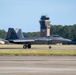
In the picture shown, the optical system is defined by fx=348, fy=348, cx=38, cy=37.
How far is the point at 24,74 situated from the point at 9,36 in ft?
197

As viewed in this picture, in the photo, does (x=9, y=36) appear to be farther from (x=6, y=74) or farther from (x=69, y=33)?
(x=69, y=33)

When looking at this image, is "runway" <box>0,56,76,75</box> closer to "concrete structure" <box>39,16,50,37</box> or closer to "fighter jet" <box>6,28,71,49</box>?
"fighter jet" <box>6,28,71,49</box>

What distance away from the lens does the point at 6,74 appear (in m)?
14.0

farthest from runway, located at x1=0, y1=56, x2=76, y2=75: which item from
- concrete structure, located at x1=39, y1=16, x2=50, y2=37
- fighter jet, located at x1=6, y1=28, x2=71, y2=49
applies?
concrete structure, located at x1=39, y1=16, x2=50, y2=37

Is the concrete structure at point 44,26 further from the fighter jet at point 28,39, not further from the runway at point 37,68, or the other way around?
the runway at point 37,68

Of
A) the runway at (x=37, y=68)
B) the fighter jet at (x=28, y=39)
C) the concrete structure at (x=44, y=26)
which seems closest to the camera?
the runway at (x=37, y=68)

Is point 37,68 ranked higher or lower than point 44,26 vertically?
lower

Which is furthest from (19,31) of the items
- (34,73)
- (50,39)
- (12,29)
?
(34,73)

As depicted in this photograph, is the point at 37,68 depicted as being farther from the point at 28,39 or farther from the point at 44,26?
the point at 44,26

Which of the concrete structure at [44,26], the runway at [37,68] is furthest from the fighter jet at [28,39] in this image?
the concrete structure at [44,26]

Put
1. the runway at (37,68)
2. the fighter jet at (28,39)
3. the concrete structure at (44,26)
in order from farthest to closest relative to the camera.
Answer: the concrete structure at (44,26), the fighter jet at (28,39), the runway at (37,68)

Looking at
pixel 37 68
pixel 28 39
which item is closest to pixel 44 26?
pixel 28 39

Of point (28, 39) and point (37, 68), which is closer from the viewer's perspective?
point (37, 68)

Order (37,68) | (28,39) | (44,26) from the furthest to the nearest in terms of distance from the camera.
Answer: (44,26)
(28,39)
(37,68)
